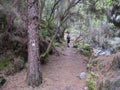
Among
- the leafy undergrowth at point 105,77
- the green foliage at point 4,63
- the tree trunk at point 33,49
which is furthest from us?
the green foliage at point 4,63

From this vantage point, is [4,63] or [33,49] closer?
[33,49]

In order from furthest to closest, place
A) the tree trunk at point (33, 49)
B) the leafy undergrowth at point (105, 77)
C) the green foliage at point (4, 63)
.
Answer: the green foliage at point (4, 63) < the tree trunk at point (33, 49) < the leafy undergrowth at point (105, 77)

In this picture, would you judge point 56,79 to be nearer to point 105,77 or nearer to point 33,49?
point 33,49

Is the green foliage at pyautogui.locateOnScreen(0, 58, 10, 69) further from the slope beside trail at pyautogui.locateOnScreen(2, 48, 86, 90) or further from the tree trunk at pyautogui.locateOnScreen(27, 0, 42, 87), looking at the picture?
the tree trunk at pyautogui.locateOnScreen(27, 0, 42, 87)

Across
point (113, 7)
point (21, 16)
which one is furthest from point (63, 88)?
point (113, 7)

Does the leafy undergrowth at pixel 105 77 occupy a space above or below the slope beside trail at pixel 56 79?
above

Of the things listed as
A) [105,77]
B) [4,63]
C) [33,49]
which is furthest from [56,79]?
[105,77]

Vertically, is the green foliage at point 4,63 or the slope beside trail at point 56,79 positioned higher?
the green foliage at point 4,63

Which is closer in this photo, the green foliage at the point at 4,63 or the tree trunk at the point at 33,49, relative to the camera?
the tree trunk at the point at 33,49

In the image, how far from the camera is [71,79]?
38.6 feet

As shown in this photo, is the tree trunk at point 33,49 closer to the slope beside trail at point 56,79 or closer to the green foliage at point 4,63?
the slope beside trail at point 56,79

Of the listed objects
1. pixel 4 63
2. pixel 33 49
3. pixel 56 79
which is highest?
pixel 33 49

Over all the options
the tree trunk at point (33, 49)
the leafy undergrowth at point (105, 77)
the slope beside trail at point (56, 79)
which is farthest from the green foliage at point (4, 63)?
the leafy undergrowth at point (105, 77)

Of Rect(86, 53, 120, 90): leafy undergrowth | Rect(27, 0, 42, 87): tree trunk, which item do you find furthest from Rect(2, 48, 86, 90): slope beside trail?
Rect(86, 53, 120, 90): leafy undergrowth
